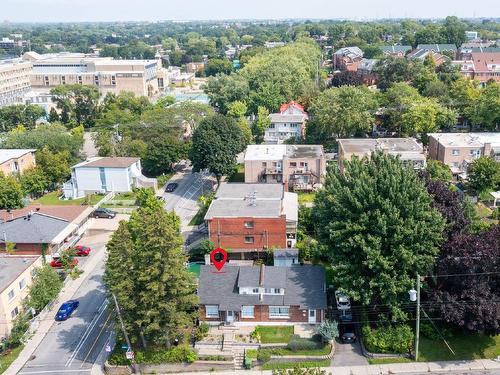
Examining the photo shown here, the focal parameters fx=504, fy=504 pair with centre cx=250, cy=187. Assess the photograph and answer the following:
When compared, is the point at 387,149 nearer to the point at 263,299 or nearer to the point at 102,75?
the point at 263,299

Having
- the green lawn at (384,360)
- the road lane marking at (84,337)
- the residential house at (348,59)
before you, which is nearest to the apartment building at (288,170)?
the road lane marking at (84,337)

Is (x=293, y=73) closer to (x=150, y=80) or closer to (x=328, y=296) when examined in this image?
(x=150, y=80)

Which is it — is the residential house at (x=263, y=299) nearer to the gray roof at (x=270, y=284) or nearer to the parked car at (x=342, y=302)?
the gray roof at (x=270, y=284)

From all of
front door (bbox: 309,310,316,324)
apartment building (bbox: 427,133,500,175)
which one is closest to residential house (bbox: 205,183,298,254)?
front door (bbox: 309,310,316,324)

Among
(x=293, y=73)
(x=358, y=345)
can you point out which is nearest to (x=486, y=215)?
(x=358, y=345)

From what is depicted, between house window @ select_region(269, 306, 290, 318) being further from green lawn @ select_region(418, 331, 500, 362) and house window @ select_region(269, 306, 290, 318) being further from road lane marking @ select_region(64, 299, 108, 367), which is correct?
road lane marking @ select_region(64, 299, 108, 367)
